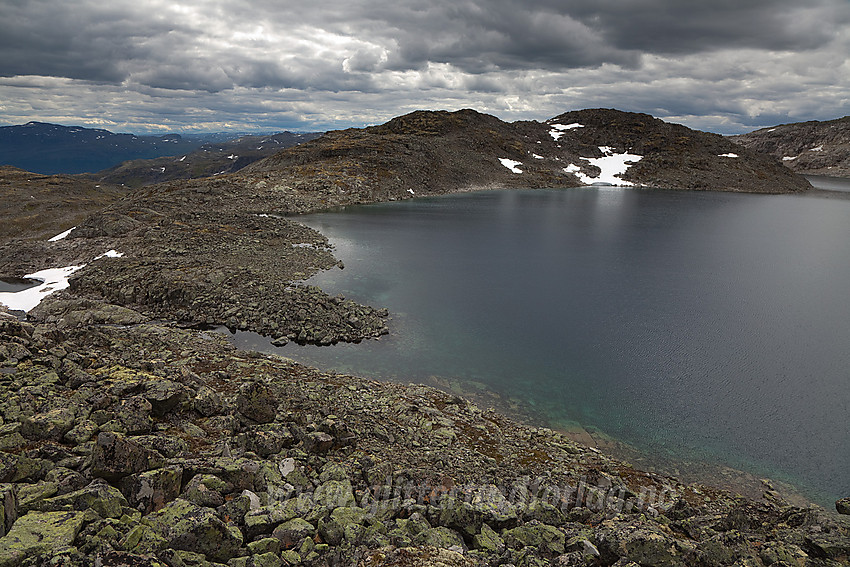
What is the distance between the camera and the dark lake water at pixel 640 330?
67.2 feet

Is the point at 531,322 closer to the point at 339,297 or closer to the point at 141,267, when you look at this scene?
the point at 339,297

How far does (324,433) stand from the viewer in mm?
14977

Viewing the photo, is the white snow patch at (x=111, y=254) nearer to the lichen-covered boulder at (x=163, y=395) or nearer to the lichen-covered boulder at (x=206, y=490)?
the lichen-covered boulder at (x=163, y=395)

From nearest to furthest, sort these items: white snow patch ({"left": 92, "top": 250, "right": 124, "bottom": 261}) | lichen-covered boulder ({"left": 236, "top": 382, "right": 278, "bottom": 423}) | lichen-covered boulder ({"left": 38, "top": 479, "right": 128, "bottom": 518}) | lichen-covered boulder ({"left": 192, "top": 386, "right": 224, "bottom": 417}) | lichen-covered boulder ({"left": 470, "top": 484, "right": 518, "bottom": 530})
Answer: lichen-covered boulder ({"left": 38, "top": 479, "right": 128, "bottom": 518}), lichen-covered boulder ({"left": 470, "top": 484, "right": 518, "bottom": 530}), lichen-covered boulder ({"left": 192, "top": 386, "right": 224, "bottom": 417}), lichen-covered boulder ({"left": 236, "top": 382, "right": 278, "bottom": 423}), white snow patch ({"left": 92, "top": 250, "right": 124, "bottom": 261})

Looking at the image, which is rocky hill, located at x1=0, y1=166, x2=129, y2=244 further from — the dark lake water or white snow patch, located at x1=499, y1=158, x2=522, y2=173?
white snow patch, located at x1=499, y1=158, x2=522, y2=173

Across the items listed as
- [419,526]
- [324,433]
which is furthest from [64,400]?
[419,526]

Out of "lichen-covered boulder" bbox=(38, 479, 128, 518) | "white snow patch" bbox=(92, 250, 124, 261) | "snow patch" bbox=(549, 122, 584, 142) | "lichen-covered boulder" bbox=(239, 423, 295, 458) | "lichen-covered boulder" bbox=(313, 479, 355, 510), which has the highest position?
"snow patch" bbox=(549, 122, 584, 142)

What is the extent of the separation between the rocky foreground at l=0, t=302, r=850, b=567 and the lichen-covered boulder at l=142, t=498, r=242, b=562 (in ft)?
0.12

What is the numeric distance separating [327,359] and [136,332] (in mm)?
11543

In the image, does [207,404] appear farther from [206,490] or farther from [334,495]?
[334,495]

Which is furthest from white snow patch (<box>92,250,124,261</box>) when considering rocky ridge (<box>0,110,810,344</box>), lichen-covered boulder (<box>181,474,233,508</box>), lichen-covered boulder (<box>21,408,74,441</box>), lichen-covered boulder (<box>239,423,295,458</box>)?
lichen-covered boulder (<box>181,474,233,508</box>)

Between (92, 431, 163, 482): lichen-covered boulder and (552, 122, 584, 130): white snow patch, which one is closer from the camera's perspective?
(92, 431, 163, 482): lichen-covered boulder

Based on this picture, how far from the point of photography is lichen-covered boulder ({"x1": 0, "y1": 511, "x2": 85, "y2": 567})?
7.09 metres

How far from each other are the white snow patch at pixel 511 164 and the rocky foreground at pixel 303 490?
135161mm
